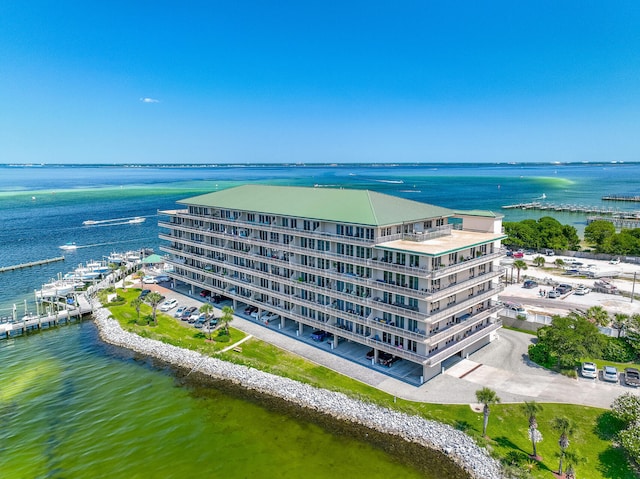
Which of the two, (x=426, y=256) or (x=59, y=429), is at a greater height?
(x=426, y=256)

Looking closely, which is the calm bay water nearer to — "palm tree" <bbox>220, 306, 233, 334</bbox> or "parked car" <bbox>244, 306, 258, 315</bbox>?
"palm tree" <bbox>220, 306, 233, 334</bbox>

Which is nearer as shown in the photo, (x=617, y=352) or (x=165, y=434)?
(x=165, y=434)

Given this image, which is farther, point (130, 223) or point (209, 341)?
point (130, 223)

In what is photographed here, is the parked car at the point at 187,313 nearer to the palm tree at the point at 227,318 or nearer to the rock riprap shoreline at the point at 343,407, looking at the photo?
the rock riprap shoreline at the point at 343,407

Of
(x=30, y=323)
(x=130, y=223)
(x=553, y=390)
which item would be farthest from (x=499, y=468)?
(x=130, y=223)

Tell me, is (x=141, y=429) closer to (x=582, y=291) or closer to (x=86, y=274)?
(x=86, y=274)

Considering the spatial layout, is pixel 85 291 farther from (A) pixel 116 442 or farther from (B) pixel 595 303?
(B) pixel 595 303

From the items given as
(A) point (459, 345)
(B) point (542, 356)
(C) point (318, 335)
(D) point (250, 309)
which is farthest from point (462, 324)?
(D) point (250, 309)
